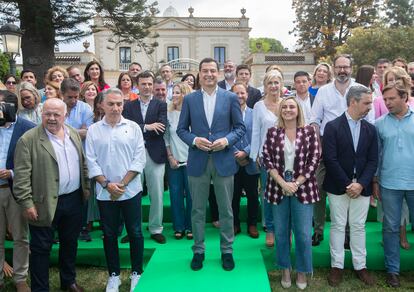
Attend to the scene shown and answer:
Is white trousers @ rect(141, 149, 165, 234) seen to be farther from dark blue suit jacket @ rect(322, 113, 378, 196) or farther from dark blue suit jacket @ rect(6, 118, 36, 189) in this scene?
dark blue suit jacket @ rect(322, 113, 378, 196)

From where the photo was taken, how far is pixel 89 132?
131 inches

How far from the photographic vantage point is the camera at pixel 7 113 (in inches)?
122

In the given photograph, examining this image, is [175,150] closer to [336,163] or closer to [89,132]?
[89,132]

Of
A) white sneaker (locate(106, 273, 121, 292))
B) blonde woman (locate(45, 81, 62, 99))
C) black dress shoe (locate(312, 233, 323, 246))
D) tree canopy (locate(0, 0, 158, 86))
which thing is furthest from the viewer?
tree canopy (locate(0, 0, 158, 86))

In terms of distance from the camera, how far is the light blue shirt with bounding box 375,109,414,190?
3.41 metres

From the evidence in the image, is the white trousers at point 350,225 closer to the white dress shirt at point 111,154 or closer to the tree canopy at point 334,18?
the white dress shirt at point 111,154

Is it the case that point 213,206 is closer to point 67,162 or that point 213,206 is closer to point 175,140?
point 175,140

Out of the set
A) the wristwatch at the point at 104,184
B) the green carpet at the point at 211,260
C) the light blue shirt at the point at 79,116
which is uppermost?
the light blue shirt at the point at 79,116

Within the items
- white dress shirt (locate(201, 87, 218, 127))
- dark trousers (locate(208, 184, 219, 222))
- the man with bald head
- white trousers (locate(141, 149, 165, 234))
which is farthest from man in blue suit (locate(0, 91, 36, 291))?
dark trousers (locate(208, 184, 219, 222))

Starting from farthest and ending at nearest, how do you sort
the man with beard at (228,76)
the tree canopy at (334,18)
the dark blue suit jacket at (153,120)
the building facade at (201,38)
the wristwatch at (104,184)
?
the building facade at (201,38) < the tree canopy at (334,18) < the man with beard at (228,76) < the dark blue suit jacket at (153,120) < the wristwatch at (104,184)

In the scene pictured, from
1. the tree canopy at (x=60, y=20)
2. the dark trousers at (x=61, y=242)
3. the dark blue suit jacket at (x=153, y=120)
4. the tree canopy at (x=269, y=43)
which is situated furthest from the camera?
the tree canopy at (x=269, y=43)

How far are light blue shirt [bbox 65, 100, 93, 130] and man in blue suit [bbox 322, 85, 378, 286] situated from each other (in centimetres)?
247

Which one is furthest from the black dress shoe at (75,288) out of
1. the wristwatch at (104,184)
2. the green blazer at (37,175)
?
the wristwatch at (104,184)

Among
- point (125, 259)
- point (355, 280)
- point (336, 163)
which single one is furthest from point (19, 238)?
point (355, 280)
